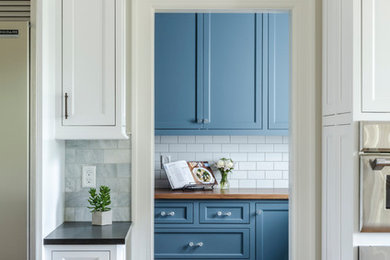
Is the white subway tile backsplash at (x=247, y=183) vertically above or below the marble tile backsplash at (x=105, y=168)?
below

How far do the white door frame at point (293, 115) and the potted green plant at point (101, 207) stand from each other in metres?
0.17

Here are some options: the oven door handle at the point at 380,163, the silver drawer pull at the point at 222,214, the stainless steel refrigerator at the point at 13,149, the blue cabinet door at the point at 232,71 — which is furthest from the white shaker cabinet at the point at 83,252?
the blue cabinet door at the point at 232,71

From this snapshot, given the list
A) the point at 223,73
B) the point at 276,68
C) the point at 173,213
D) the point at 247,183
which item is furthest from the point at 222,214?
the point at 276,68

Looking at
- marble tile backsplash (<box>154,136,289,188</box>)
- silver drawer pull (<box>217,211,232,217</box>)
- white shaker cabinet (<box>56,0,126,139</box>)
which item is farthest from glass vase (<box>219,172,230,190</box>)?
white shaker cabinet (<box>56,0,126,139</box>)

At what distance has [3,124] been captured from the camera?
83.5 inches

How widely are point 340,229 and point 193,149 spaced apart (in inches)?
92.5

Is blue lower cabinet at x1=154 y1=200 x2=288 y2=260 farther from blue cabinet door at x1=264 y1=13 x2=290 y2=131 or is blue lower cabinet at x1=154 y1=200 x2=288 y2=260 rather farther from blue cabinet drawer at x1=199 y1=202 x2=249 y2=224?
blue cabinet door at x1=264 y1=13 x2=290 y2=131

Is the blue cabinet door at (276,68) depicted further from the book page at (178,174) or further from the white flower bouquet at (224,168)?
the book page at (178,174)

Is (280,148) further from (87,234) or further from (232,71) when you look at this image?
(87,234)

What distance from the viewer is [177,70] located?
4039 mm

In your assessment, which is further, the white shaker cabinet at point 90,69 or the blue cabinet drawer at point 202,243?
the blue cabinet drawer at point 202,243

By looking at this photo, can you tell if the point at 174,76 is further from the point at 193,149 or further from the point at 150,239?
the point at 150,239

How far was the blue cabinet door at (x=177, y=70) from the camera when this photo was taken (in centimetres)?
403

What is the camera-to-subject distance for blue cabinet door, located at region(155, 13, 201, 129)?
4.03 metres
